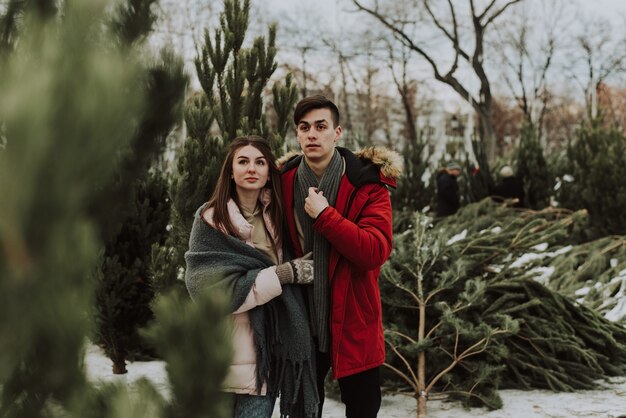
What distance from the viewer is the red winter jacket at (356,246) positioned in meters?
2.42

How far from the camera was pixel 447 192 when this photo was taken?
35.3ft

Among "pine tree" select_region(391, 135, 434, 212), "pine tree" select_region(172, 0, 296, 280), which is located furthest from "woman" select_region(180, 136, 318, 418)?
"pine tree" select_region(391, 135, 434, 212)

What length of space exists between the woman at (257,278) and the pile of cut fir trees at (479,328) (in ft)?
6.79

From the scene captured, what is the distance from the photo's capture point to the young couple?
240cm

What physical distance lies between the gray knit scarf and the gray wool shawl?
7 cm

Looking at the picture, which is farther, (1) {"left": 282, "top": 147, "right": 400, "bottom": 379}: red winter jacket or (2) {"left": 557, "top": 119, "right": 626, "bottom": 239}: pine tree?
(2) {"left": 557, "top": 119, "right": 626, "bottom": 239}: pine tree

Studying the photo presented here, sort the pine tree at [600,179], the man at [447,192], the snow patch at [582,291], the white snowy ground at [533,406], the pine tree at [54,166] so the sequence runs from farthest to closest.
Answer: the man at [447,192] < the pine tree at [600,179] < the snow patch at [582,291] < the white snowy ground at [533,406] < the pine tree at [54,166]

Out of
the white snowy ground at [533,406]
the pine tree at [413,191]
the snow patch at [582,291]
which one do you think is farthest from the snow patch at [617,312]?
the pine tree at [413,191]

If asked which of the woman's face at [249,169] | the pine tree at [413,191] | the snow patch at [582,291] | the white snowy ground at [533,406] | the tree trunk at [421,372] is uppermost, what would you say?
the pine tree at [413,191]

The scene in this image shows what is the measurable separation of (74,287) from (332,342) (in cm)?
202

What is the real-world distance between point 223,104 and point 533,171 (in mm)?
9648

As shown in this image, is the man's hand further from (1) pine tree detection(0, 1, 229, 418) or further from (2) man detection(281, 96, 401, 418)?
(1) pine tree detection(0, 1, 229, 418)

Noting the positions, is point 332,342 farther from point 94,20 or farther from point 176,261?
point 94,20

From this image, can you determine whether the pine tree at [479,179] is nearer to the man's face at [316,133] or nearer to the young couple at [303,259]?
the young couple at [303,259]
